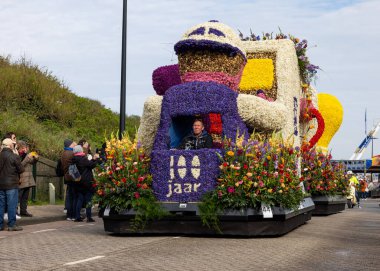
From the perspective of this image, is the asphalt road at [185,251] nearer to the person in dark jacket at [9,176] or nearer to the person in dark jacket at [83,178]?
the person in dark jacket at [9,176]

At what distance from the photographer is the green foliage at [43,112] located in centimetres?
2391

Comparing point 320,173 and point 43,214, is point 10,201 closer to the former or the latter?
point 43,214

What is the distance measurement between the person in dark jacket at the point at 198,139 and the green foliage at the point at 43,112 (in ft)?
39.8

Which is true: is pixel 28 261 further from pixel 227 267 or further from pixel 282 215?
pixel 282 215

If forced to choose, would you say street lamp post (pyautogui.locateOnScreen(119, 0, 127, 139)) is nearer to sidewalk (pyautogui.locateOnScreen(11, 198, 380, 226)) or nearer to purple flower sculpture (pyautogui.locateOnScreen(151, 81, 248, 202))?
sidewalk (pyautogui.locateOnScreen(11, 198, 380, 226))

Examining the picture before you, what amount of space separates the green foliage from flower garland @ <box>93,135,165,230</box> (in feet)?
38.1

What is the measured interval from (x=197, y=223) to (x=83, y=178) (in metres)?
5.06

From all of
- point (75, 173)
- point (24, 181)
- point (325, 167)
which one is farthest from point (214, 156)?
point (325, 167)

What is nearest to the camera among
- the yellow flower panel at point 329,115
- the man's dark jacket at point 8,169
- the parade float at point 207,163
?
the parade float at point 207,163

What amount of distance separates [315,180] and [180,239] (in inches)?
324

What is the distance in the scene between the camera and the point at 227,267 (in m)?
8.06

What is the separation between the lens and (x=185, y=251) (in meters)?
9.57

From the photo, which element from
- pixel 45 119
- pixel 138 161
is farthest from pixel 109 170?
pixel 45 119

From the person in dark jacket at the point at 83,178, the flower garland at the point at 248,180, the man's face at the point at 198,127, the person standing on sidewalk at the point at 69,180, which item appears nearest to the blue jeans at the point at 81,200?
the person in dark jacket at the point at 83,178
